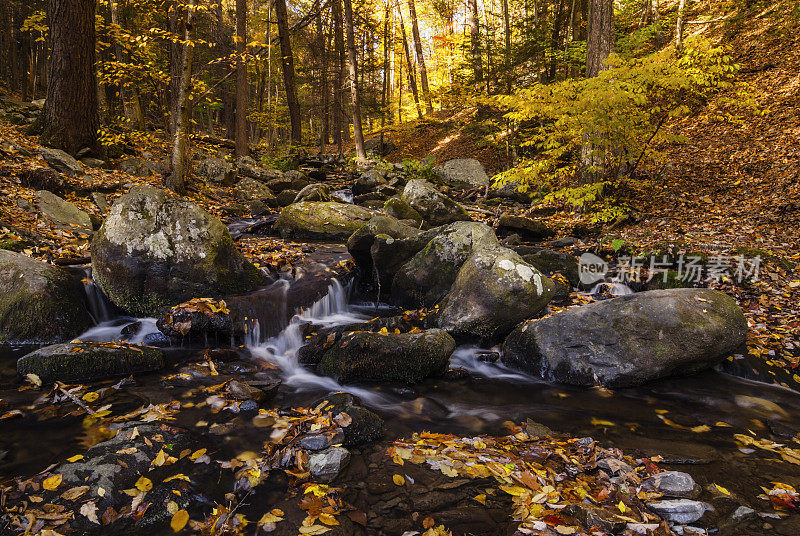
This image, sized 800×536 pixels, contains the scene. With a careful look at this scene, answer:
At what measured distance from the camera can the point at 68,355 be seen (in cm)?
427

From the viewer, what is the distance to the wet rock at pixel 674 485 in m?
2.73

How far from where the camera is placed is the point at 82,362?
4289 mm

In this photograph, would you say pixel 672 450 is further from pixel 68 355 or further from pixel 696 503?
pixel 68 355

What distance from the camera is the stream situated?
10.3 ft

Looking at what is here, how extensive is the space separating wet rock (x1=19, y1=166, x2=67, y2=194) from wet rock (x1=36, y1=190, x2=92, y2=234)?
0.65 metres

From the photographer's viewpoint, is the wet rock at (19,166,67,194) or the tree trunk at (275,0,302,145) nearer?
the wet rock at (19,166,67,194)

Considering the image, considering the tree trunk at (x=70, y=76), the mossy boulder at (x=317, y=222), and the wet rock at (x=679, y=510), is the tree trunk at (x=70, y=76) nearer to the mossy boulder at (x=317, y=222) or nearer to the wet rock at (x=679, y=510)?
the mossy boulder at (x=317, y=222)

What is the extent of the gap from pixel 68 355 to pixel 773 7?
76.5 feet

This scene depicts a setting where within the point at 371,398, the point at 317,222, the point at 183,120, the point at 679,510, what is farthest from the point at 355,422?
the point at 183,120

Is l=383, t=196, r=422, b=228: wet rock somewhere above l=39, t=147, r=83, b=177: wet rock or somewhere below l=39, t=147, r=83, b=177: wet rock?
below

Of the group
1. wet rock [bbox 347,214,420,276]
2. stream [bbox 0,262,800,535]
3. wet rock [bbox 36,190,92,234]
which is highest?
wet rock [bbox 36,190,92,234]

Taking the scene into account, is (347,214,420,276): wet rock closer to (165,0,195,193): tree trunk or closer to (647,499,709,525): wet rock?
(165,0,195,193): tree trunk

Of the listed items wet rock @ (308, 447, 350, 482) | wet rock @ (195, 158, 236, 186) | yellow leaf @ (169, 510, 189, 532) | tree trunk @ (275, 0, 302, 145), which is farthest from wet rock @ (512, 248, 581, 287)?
tree trunk @ (275, 0, 302, 145)

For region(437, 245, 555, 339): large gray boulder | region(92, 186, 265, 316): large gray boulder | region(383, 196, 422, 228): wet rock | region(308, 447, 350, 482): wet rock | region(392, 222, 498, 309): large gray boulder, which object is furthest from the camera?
region(383, 196, 422, 228): wet rock
